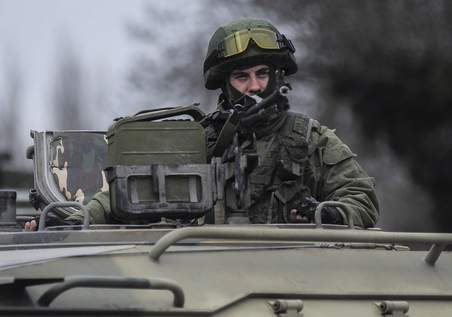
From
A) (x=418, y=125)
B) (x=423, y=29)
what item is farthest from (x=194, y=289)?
(x=418, y=125)

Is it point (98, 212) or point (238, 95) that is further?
point (238, 95)

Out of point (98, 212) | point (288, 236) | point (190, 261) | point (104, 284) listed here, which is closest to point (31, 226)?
point (98, 212)

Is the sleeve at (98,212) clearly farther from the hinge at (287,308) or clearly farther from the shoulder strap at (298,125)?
the hinge at (287,308)

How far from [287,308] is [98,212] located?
1.66 meters

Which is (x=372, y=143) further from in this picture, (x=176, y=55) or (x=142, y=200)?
(x=142, y=200)

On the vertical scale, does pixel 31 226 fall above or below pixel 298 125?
below

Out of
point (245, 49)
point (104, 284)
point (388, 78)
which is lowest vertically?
point (104, 284)

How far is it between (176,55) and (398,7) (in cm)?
341

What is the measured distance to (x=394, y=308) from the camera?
4.38m

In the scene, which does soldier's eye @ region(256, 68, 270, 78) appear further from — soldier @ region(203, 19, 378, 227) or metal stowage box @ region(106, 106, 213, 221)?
metal stowage box @ region(106, 106, 213, 221)

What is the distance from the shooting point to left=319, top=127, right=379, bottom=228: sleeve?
18.9 feet

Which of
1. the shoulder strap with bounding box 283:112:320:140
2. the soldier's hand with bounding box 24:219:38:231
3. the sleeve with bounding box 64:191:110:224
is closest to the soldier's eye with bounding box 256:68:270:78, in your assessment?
the shoulder strap with bounding box 283:112:320:140

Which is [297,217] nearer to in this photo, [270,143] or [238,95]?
[270,143]

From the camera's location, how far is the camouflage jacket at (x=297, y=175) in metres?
5.73
